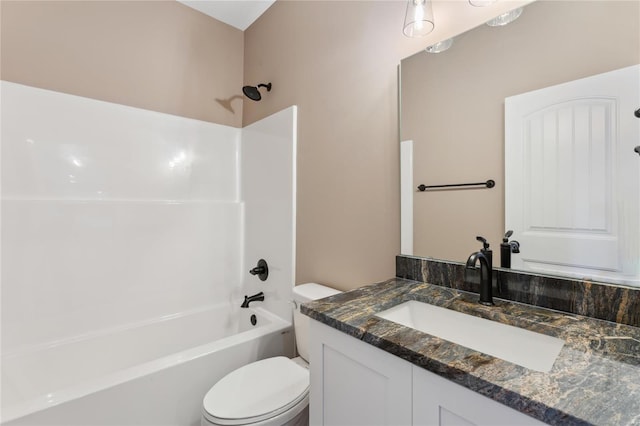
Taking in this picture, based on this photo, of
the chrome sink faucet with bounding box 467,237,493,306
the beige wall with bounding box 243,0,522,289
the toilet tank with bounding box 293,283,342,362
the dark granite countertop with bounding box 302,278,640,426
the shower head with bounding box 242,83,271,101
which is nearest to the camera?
the dark granite countertop with bounding box 302,278,640,426

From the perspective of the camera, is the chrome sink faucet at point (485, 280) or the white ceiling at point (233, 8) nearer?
the chrome sink faucet at point (485, 280)

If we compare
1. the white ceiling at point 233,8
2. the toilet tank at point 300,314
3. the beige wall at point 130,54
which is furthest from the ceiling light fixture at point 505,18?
the beige wall at point 130,54

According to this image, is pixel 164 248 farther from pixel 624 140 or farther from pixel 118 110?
pixel 624 140

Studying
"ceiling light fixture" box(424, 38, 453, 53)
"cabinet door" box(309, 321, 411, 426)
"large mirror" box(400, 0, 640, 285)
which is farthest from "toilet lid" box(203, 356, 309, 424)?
"ceiling light fixture" box(424, 38, 453, 53)

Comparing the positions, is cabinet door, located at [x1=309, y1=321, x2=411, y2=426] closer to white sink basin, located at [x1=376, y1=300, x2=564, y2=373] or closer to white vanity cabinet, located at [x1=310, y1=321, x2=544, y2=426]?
white vanity cabinet, located at [x1=310, y1=321, x2=544, y2=426]

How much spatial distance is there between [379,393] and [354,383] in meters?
Answer: 0.08

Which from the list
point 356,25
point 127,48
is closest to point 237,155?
point 127,48

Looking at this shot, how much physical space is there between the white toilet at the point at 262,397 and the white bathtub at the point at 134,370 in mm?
226

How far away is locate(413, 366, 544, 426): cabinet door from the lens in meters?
0.54

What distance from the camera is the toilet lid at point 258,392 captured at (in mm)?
1130

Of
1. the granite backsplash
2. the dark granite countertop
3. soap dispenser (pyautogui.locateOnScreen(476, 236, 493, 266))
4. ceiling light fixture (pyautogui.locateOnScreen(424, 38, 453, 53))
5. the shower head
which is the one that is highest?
the shower head

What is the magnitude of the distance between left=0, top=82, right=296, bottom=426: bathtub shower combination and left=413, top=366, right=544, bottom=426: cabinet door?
1188 mm

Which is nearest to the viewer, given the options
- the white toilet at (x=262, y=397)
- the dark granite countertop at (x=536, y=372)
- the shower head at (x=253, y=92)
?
the dark granite countertop at (x=536, y=372)

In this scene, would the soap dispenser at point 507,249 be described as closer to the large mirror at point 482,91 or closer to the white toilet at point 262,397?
the large mirror at point 482,91
